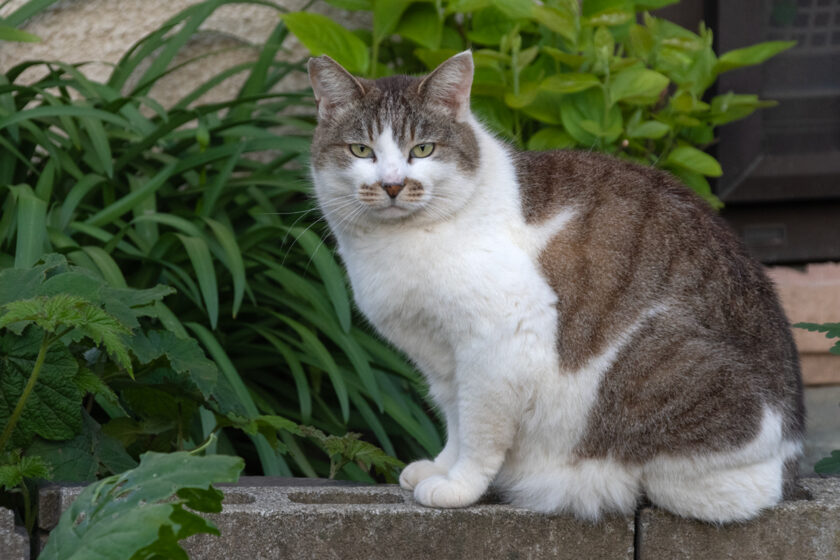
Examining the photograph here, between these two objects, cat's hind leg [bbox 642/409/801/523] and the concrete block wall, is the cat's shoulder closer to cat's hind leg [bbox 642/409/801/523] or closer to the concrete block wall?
cat's hind leg [bbox 642/409/801/523]

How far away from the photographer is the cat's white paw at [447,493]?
200 cm

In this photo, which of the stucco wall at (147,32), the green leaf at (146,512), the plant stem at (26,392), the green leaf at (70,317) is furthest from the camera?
the stucco wall at (147,32)

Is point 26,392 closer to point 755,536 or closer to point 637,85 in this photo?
point 755,536

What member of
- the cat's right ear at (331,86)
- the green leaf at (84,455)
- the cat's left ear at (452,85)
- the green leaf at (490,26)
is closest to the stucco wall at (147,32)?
the green leaf at (490,26)

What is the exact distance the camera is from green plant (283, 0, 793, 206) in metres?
3.04

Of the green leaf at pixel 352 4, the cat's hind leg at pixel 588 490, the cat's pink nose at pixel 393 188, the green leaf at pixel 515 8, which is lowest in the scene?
the cat's hind leg at pixel 588 490

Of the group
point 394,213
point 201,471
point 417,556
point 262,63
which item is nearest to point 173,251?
point 262,63

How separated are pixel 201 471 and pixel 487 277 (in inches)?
31.0

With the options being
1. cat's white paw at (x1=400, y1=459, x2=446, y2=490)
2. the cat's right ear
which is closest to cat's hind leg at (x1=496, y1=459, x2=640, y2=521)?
cat's white paw at (x1=400, y1=459, x2=446, y2=490)

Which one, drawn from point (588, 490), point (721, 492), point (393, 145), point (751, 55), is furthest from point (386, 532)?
point (751, 55)

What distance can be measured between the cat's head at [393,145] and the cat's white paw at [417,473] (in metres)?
0.53

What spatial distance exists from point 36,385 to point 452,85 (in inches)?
40.0

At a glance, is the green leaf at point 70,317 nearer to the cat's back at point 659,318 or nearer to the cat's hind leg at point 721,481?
the cat's back at point 659,318

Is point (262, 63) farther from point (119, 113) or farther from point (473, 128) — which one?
point (473, 128)
